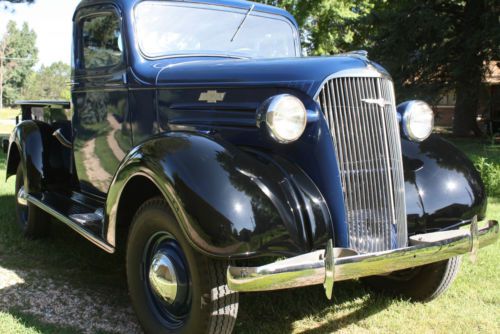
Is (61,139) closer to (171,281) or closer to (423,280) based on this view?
(171,281)

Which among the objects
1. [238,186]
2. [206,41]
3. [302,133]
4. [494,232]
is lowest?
[494,232]

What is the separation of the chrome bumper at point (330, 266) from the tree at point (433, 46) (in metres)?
11.8

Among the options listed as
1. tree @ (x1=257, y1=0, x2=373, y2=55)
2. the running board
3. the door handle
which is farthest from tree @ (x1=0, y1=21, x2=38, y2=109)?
the running board

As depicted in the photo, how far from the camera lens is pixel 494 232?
109 inches

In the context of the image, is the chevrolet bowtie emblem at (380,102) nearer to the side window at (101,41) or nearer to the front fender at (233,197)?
the front fender at (233,197)

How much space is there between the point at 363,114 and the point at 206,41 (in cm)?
145

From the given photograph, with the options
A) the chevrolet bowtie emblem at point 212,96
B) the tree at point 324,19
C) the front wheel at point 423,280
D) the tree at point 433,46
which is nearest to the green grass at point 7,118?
the chevrolet bowtie emblem at point 212,96

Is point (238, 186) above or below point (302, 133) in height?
below

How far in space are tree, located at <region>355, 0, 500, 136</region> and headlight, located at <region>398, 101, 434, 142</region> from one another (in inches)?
434

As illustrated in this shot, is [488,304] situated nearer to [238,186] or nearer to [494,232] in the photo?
[494,232]

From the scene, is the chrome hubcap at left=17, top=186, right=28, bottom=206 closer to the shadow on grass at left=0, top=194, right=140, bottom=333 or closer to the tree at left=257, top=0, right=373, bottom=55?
the shadow on grass at left=0, top=194, right=140, bottom=333

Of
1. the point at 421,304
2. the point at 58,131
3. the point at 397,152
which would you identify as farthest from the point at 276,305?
the point at 58,131

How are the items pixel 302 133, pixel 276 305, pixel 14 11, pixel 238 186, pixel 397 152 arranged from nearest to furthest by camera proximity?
pixel 238 186 → pixel 302 133 → pixel 397 152 → pixel 276 305 → pixel 14 11

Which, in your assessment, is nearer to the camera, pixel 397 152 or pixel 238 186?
pixel 238 186
